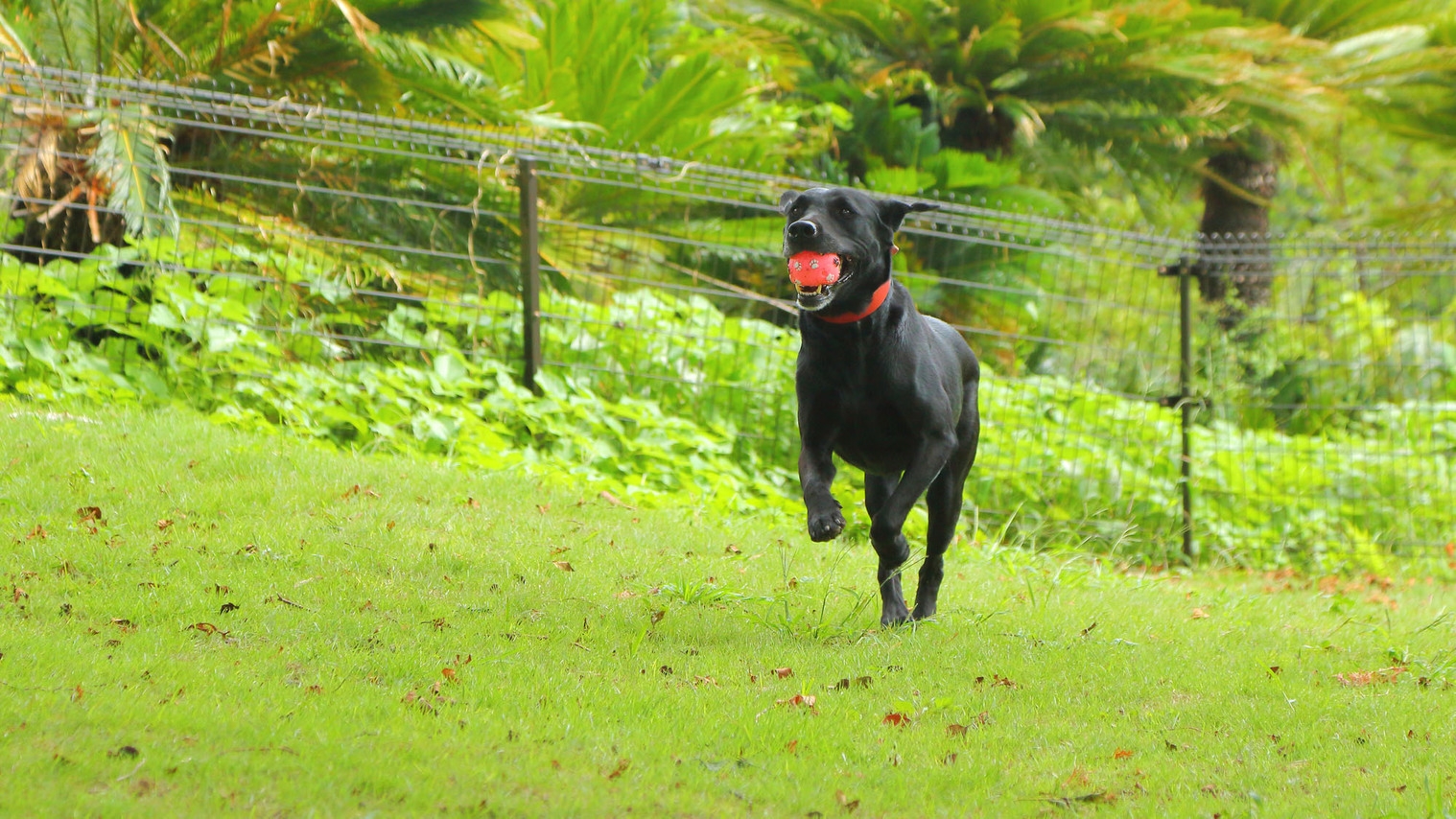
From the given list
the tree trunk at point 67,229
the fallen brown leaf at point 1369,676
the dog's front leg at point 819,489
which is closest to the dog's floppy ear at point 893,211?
the dog's front leg at point 819,489

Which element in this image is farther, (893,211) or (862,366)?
(893,211)

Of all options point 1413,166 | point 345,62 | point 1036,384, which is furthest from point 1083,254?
point 1413,166

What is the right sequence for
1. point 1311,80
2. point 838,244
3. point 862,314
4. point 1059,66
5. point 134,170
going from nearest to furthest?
point 838,244 → point 862,314 → point 134,170 → point 1311,80 → point 1059,66

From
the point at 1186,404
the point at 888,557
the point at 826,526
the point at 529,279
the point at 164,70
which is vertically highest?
the point at 164,70

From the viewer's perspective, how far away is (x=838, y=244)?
168 inches

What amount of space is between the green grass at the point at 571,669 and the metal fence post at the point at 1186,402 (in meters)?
2.04

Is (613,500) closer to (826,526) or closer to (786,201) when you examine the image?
(786,201)

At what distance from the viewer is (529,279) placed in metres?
8.20

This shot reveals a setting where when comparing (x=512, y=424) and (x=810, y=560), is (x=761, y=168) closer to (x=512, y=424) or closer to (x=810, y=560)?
(x=512, y=424)

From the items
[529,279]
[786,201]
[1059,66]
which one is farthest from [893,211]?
[1059,66]

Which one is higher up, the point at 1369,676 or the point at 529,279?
the point at 529,279

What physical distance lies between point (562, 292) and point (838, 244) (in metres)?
5.09

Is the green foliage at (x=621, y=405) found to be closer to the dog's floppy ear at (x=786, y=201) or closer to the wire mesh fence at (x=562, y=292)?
the wire mesh fence at (x=562, y=292)

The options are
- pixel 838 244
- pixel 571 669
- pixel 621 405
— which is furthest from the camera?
pixel 621 405
